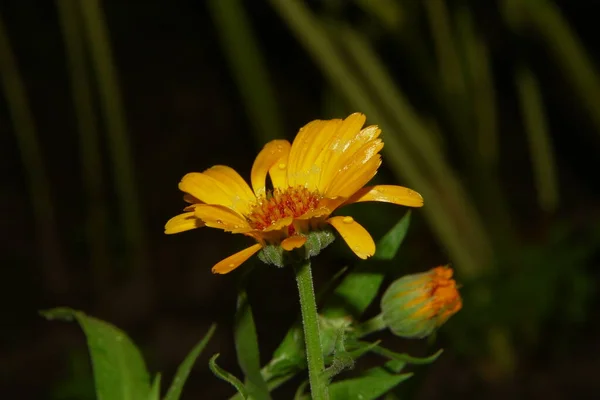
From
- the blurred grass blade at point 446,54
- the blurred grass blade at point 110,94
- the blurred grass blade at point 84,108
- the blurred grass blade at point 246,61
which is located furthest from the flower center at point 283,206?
the blurred grass blade at point 446,54

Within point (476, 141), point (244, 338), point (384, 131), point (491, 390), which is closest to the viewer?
point (244, 338)

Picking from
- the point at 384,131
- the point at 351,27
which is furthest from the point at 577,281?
the point at 351,27

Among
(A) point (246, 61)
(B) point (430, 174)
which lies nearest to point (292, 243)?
(A) point (246, 61)

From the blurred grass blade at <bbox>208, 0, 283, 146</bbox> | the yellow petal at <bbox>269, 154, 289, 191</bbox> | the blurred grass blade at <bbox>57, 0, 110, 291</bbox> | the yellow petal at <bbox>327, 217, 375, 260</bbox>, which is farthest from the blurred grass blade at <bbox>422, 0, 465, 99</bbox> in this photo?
the yellow petal at <bbox>327, 217, 375, 260</bbox>

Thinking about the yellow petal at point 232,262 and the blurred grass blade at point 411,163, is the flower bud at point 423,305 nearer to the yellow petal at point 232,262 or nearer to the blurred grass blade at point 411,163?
the yellow petal at point 232,262

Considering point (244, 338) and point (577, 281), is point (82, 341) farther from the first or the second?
point (244, 338)
